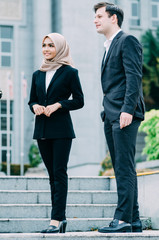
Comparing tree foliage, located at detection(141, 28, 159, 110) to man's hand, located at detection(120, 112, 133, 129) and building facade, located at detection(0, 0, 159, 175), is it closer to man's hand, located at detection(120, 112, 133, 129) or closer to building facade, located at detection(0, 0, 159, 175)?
building facade, located at detection(0, 0, 159, 175)

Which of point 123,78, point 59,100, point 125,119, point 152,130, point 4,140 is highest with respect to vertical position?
point 4,140

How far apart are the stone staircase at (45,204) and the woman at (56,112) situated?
120 centimetres

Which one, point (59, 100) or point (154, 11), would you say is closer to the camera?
point (59, 100)

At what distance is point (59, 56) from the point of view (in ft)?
16.4

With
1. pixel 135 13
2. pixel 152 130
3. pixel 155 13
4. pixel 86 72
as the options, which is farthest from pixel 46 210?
pixel 155 13

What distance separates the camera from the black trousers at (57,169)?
4.75m

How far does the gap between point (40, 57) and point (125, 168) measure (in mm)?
17532

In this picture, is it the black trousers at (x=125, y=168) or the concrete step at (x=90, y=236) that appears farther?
the black trousers at (x=125, y=168)

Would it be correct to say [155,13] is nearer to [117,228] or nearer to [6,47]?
[6,47]

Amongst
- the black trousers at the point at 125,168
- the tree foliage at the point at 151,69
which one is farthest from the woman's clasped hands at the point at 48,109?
the tree foliage at the point at 151,69

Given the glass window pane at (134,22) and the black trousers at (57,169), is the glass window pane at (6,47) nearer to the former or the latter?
the glass window pane at (134,22)

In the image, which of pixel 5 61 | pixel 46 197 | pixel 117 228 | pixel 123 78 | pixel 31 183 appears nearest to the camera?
pixel 117 228

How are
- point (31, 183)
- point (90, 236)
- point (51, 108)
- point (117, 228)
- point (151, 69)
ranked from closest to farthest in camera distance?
1. point (90, 236)
2. point (117, 228)
3. point (51, 108)
4. point (31, 183)
5. point (151, 69)

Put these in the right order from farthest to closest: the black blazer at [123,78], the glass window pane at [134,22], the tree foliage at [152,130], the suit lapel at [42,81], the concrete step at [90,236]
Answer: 1. the glass window pane at [134,22]
2. the tree foliage at [152,130]
3. the suit lapel at [42,81]
4. the black blazer at [123,78]
5. the concrete step at [90,236]
